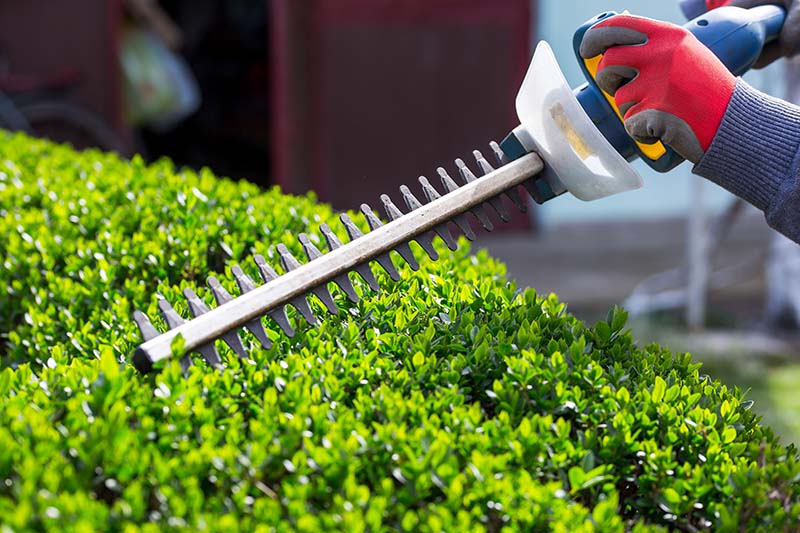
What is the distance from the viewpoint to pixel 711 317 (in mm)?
6434

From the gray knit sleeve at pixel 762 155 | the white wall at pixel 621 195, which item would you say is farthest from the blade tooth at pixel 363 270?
the white wall at pixel 621 195

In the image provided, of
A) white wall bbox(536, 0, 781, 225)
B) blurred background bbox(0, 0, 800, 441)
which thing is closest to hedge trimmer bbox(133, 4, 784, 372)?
blurred background bbox(0, 0, 800, 441)

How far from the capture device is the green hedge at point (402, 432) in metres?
1.48

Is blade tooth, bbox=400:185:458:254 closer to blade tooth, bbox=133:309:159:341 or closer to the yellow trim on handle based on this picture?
the yellow trim on handle

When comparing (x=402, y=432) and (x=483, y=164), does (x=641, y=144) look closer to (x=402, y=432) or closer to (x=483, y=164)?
(x=483, y=164)

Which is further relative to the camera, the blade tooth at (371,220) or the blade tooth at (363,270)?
the blade tooth at (371,220)

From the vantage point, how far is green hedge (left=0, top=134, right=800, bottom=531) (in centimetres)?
148

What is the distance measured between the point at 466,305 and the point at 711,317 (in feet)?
15.2

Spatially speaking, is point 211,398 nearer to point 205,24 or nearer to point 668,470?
point 668,470

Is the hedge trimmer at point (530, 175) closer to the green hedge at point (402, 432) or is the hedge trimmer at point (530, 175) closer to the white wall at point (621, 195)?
the green hedge at point (402, 432)

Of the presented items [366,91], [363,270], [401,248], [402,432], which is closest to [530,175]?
[401,248]

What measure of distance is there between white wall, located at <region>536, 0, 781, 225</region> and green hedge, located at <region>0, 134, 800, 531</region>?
5915 millimetres

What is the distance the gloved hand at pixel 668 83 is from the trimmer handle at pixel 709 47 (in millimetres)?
104

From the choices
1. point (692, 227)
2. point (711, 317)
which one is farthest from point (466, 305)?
point (711, 317)
